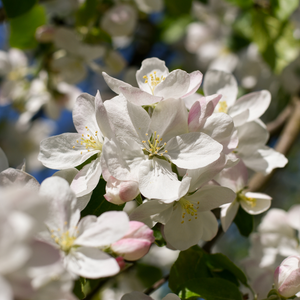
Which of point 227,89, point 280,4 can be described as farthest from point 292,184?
point 227,89

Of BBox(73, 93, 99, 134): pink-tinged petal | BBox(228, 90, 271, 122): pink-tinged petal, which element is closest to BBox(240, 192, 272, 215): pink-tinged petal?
BBox(228, 90, 271, 122): pink-tinged petal

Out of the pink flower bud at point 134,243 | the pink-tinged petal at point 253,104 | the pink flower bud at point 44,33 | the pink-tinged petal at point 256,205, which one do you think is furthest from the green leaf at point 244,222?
the pink flower bud at point 44,33

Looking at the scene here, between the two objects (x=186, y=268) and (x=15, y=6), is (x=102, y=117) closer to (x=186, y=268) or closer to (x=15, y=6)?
(x=186, y=268)

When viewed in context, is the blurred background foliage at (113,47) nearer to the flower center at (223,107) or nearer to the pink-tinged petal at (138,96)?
the flower center at (223,107)

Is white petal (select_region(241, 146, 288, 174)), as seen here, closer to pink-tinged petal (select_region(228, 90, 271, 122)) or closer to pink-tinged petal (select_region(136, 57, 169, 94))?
pink-tinged petal (select_region(228, 90, 271, 122))

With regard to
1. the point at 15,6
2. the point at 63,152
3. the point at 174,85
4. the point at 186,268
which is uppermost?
the point at 174,85

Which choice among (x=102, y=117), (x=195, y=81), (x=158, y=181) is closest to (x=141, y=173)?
(x=158, y=181)

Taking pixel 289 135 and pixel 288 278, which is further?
pixel 289 135
